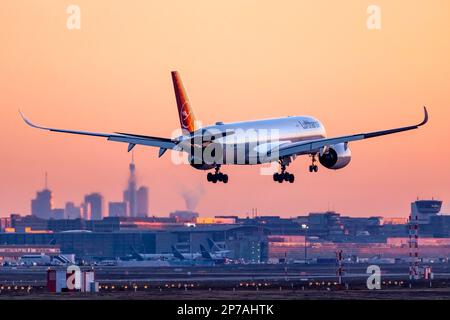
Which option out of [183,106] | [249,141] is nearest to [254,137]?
[249,141]

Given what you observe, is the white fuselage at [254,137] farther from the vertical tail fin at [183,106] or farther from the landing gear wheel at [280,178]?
the vertical tail fin at [183,106]

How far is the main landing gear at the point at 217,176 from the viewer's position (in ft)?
424

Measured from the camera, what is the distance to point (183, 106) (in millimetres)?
127625

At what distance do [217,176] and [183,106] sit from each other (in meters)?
7.84

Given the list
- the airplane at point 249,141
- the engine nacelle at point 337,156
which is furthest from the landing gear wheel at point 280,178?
the engine nacelle at point 337,156

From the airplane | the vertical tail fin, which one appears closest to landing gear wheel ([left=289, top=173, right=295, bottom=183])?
the airplane

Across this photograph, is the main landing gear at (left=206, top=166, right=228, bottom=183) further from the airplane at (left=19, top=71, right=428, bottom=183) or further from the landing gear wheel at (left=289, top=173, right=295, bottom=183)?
the landing gear wheel at (left=289, top=173, right=295, bottom=183)

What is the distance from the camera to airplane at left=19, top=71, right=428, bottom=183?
12031 cm
